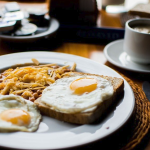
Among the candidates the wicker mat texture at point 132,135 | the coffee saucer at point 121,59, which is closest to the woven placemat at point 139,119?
the wicker mat texture at point 132,135

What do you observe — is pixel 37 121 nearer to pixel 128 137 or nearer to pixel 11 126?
pixel 11 126

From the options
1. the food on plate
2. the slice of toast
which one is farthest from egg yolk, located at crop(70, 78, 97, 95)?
the food on plate

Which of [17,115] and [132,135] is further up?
[17,115]

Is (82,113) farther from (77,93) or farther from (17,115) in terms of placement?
(17,115)

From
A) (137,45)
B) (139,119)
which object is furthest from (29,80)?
(137,45)

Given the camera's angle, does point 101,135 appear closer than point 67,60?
Yes

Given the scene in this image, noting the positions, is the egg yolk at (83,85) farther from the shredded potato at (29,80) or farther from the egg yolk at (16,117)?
the egg yolk at (16,117)

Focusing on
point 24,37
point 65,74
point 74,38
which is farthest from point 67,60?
point 74,38
